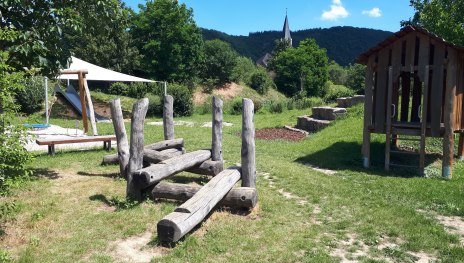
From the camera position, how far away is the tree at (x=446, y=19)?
21.0m

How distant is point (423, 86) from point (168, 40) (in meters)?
35.2

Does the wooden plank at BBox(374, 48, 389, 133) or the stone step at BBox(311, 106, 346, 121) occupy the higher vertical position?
the wooden plank at BBox(374, 48, 389, 133)

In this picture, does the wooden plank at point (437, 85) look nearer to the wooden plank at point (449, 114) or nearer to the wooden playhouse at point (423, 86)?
the wooden playhouse at point (423, 86)

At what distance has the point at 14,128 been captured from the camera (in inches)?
184

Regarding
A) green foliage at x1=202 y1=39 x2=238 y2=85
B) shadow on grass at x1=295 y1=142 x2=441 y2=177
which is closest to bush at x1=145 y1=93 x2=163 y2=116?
A: green foliage at x1=202 y1=39 x2=238 y2=85

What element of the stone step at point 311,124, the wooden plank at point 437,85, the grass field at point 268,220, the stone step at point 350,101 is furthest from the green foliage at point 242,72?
the grass field at point 268,220

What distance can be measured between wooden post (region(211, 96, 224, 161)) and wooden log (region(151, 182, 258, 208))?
2.05 metres

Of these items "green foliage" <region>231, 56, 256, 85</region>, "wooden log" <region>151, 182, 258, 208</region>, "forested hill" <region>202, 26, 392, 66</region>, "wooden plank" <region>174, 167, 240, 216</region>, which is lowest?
"wooden log" <region>151, 182, 258, 208</region>

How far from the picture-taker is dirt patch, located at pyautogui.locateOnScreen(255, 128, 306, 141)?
16.4m

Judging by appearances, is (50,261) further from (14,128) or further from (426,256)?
(426,256)

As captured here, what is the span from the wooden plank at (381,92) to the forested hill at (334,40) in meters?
104

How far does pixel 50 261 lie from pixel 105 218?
1.46 m

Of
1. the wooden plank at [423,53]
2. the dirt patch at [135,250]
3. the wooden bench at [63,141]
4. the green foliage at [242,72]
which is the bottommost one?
the dirt patch at [135,250]

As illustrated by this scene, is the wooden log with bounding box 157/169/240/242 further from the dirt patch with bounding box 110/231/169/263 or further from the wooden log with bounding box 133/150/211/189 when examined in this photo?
the wooden log with bounding box 133/150/211/189
